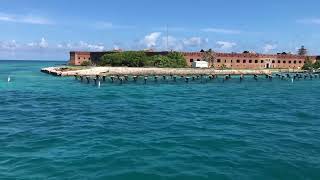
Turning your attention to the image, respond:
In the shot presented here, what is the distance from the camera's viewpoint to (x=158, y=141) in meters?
28.0

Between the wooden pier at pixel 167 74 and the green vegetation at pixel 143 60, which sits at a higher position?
the green vegetation at pixel 143 60

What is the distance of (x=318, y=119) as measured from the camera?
38.1 metres

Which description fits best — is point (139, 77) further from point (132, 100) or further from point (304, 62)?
point (304, 62)

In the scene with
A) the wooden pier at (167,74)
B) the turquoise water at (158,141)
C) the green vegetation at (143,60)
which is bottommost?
the turquoise water at (158,141)

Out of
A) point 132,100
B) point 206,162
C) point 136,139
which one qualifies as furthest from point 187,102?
point 206,162

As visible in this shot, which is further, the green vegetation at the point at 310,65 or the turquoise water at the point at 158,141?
the green vegetation at the point at 310,65

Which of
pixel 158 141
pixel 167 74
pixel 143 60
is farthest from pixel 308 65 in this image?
pixel 158 141

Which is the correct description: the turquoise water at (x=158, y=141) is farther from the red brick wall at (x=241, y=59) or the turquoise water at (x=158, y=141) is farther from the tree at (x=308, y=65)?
the tree at (x=308, y=65)

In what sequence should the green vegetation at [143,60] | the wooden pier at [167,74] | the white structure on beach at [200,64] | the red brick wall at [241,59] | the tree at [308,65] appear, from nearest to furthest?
the wooden pier at [167,74], the green vegetation at [143,60], the white structure on beach at [200,64], the red brick wall at [241,59], the tree at [308,65]

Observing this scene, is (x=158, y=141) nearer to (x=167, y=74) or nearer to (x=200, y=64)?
(x=167, y=74)

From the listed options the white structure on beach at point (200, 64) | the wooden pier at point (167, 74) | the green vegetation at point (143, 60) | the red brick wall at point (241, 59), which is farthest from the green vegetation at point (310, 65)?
the green vegetation at point (143, 60)

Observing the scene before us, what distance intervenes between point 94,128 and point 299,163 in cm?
1540

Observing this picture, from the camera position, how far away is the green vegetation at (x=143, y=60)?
123381 millimetres

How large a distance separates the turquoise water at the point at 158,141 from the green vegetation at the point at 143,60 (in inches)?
2964
